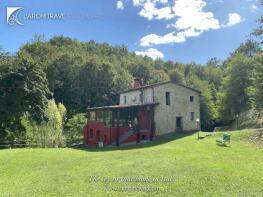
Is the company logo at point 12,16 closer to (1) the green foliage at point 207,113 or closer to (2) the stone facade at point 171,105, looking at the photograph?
(2) the stone facade at point 171,105

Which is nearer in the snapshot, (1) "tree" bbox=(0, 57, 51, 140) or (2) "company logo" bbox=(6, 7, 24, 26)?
(2) "company logo" bbox=(6, 7, 24, 26)

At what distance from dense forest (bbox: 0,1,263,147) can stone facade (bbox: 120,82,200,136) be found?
7.94m

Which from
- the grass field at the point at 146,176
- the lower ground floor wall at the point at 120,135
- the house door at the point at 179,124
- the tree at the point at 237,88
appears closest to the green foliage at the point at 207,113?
the tree at the point at 237,88

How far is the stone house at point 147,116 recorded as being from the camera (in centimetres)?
3284

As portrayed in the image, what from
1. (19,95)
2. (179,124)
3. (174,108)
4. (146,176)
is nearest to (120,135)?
(174,108)

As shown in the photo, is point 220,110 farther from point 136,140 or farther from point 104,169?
point 104,169

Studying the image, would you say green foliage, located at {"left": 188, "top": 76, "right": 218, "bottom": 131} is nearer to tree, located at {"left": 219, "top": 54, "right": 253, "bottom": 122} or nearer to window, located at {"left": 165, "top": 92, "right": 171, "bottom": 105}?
tree, located at {"left": 219, "top": 54, "right": 253, "bottom": 122}

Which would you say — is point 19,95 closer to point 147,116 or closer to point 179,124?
point 147,116

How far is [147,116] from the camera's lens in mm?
34750

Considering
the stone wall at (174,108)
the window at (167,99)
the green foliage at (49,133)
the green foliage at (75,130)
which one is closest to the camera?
the stone wall at (174,108)

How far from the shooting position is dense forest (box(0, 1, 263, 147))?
A: 37.5 metres

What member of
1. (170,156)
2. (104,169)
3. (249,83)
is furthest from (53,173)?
(249,83)

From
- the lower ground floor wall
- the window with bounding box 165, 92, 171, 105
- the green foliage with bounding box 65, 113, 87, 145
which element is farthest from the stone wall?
the green foliage with bounding box 65, 113, 87, 145

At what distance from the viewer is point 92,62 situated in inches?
2493
